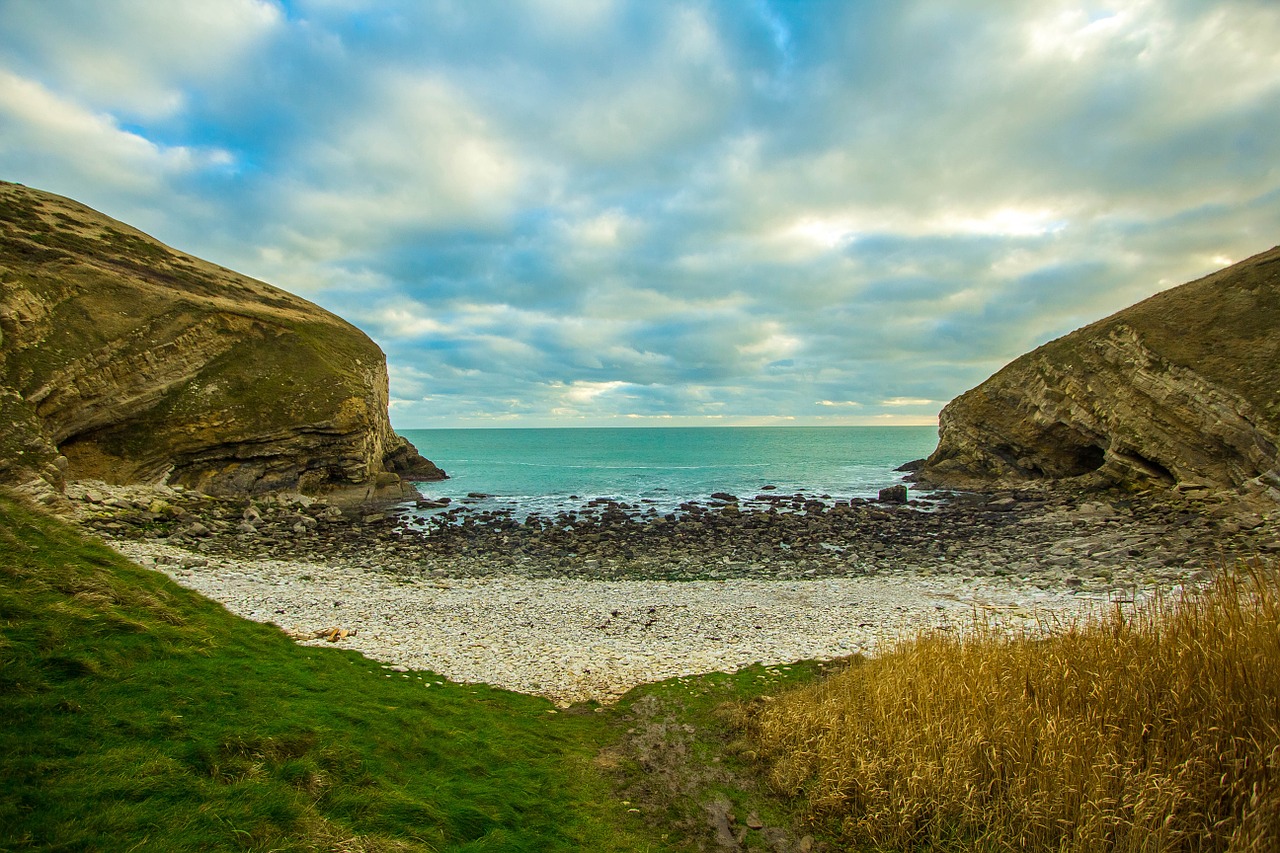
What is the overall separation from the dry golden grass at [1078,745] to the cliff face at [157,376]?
3364 cm

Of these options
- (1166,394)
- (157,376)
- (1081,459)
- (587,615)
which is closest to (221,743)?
(587,615)

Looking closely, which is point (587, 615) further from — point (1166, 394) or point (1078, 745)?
point (1166, 394)

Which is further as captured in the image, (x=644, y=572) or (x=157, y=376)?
(x=157, y=376)

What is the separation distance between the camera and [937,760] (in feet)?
23.1

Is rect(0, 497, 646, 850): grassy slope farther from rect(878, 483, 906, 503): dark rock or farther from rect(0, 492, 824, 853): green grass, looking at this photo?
rect(878, 483, 906, 503): dark rock

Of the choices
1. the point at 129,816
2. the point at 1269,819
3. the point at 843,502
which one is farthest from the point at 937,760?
the point at 843,502

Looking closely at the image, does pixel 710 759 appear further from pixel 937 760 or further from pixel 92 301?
pixel 92 301

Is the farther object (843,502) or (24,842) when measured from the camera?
(843,502)

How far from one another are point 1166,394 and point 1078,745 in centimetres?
4258

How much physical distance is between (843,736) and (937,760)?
53.9 inches

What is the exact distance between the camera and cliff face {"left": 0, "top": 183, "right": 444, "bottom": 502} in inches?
1204

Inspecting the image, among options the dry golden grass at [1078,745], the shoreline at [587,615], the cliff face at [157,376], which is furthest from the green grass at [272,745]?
the cliff face at [157,376]

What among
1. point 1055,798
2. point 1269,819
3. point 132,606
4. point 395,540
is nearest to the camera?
point 1269,819

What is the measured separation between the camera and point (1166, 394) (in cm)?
3603
